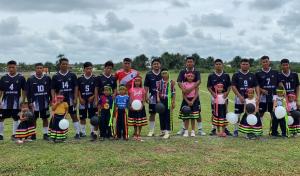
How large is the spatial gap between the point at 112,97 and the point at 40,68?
1948 mm

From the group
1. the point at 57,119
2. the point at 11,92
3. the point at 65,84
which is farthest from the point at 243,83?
the point at 11,92

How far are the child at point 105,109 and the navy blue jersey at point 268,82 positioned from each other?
391 centimetres

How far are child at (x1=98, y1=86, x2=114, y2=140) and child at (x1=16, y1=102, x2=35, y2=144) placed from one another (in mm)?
1712

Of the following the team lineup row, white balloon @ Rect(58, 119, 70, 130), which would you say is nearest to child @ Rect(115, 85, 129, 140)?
the team lineup row

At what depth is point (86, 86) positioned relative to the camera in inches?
407

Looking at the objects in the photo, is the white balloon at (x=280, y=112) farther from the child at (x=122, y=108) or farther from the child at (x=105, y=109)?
the child at (x=105, y=109)

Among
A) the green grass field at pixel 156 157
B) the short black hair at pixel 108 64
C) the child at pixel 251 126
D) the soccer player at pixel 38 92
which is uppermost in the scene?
the short black hair at pixel 108 64

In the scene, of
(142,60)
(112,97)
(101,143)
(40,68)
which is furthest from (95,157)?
(142,60)

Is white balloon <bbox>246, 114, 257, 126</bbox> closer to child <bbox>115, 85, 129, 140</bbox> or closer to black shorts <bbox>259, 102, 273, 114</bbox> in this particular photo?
black shorts <bbox>259, 102, 273, 114</bbox>

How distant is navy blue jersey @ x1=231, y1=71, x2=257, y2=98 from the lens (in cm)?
1059

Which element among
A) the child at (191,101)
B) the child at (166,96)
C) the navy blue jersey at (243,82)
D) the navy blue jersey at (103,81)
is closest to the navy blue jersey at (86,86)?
the navy blue jersey at (103,81)

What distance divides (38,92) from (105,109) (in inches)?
68.3

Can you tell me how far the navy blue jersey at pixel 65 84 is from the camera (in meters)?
10.2

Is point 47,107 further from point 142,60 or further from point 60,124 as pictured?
point 142,60
